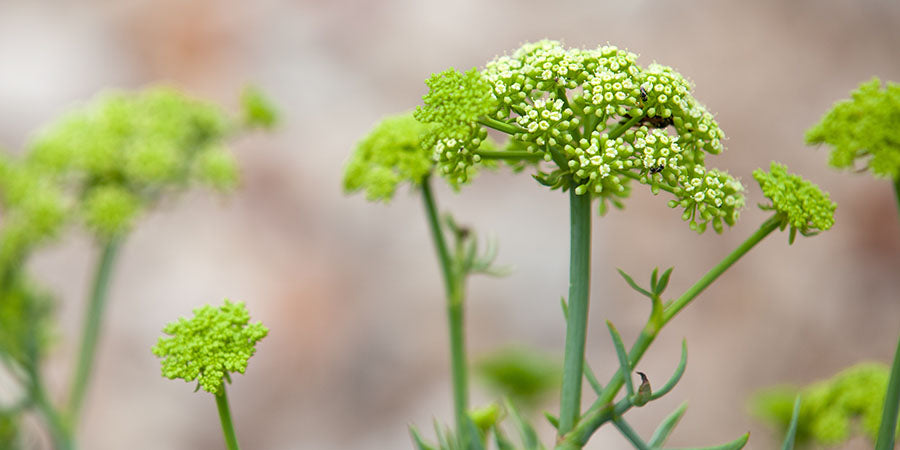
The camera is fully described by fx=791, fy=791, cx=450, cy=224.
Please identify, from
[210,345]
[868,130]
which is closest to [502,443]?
[210,345]

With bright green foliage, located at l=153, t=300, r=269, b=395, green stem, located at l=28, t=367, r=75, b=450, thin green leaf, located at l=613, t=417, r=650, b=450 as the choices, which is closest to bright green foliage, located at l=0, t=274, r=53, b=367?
green stem, located at l=28, t=367, r=75, b=450

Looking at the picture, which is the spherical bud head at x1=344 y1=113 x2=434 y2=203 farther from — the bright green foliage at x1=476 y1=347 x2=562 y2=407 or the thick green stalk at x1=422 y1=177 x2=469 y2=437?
the bright green foliage at x1=476 y1=347 x2=562 y2=407

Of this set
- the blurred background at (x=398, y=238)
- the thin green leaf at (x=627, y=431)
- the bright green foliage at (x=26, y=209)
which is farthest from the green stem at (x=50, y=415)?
the blurred background at (x=398, y=238)

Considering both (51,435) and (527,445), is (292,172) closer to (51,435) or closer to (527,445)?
(51,435)

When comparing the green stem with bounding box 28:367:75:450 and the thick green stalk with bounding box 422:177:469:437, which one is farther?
the green stem with bounding box 28:367:75:450

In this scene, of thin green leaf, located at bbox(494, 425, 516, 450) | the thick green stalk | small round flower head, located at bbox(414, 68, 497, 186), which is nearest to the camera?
small round flower head, located at bbox(414, 68, 497, 186)

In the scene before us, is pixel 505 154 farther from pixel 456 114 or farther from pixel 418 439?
pixel 418 439

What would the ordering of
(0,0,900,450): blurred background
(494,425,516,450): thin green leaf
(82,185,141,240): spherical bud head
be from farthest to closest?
(0,0,900,450): blurred background → (82,185,141,240): spherical bud head → (494,425,516,450): thin green leaf
